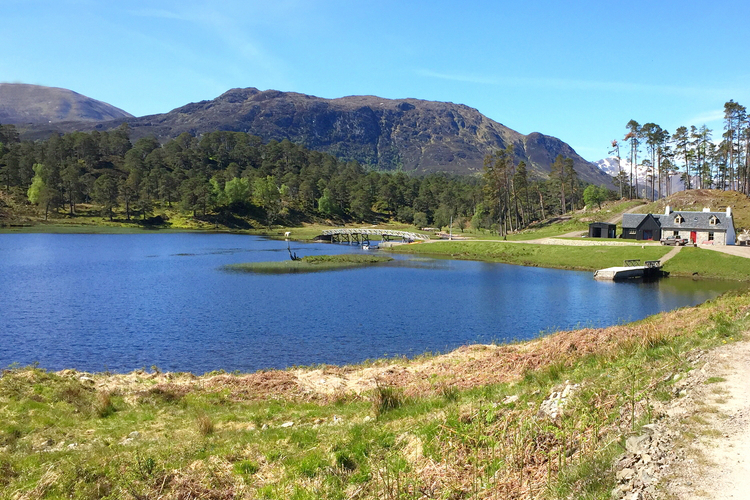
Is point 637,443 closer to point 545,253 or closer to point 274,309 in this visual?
point 274,309

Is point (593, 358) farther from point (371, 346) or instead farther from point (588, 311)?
point (588, 311)

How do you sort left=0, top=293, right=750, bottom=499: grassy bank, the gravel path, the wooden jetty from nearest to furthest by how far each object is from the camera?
the gravel path, left=0, top=293, right=750, bottom=499: grassy bank, the wooden jetty

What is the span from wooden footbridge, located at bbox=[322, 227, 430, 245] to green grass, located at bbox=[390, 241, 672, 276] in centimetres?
1960

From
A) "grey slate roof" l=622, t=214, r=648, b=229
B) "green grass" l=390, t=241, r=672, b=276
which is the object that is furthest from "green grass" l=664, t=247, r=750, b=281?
"grey slate roof" l=622, t=214, r=648, b=229

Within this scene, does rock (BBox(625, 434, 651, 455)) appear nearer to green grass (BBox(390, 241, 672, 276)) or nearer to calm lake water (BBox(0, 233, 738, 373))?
calm lake water (BBox(0, 233, 738, 373))

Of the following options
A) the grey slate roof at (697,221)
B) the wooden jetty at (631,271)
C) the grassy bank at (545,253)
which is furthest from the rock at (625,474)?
the grey slate roof at (697,221)

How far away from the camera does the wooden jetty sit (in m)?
67.3

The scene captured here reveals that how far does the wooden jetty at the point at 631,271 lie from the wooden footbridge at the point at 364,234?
201 ft

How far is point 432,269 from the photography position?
78625 millimetres

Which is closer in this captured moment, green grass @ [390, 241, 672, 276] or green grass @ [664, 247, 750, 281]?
green grass @ [664, 247, 750, 281]

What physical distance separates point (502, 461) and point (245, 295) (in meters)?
46.1

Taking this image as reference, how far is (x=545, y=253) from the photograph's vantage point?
89.2m

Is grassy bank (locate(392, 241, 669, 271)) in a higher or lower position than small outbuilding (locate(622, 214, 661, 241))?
lower

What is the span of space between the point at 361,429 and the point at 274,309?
33.2 m
